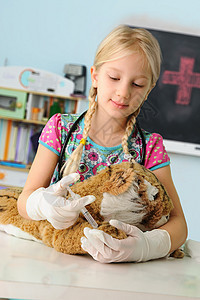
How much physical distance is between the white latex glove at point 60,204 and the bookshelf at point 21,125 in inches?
98.6

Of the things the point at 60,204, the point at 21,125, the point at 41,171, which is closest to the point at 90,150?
the point at 41,171

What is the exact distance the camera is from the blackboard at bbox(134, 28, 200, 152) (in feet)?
11.4

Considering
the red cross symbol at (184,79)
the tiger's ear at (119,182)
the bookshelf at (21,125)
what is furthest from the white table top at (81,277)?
the red cross symbol at (184,79)

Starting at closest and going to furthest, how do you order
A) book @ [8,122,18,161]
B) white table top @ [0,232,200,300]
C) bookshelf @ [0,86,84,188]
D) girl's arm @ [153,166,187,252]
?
white table top @ [0,232,200,300] → girl's arm @ [153,166,187,252] → bookshelf @ [0,86,84,188] → book @ [8,122,18,161]

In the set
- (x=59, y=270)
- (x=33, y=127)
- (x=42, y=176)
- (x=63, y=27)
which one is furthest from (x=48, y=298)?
(x=63, y=27)

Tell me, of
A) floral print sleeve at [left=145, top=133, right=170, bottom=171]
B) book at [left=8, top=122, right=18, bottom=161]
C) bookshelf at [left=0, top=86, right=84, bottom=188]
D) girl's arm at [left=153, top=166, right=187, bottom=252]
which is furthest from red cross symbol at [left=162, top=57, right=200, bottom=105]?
girl's arm at [left=153, top=166, right=187, bottom=252]

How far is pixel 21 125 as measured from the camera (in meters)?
3.51

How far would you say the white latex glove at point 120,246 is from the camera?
742mm

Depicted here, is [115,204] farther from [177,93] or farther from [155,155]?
[177,93]

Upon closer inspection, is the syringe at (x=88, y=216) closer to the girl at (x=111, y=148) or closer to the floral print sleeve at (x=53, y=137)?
the girl at (x=111, y=148)

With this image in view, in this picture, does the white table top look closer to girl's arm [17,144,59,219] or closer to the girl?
the girl

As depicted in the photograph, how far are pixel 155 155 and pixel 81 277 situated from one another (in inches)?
24.1

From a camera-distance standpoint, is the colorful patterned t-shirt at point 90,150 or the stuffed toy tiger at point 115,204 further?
the colorful patterned t-shirt at point 90,150

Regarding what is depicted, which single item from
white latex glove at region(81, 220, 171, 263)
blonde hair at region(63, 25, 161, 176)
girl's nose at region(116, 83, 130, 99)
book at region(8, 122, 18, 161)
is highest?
blonde hair at region(63, 25, 161, 176)
